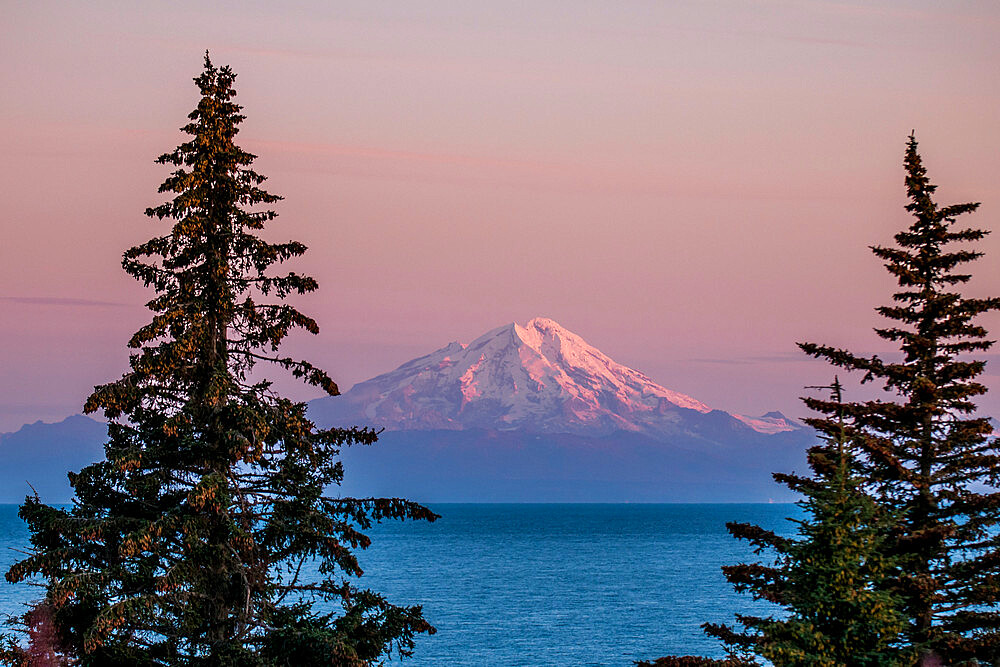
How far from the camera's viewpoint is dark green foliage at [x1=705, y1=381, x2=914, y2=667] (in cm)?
2439

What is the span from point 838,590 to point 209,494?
12.3 m

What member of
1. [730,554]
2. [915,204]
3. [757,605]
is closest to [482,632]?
[757,605]

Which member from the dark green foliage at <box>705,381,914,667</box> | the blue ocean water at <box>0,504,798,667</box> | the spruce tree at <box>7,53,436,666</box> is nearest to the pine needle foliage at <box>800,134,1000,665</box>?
the dark green foliage at <box>705,381,914,667</box>

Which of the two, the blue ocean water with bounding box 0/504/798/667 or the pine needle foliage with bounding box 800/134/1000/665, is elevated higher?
the pine needle foliage with bounding box 800/134/1000/665

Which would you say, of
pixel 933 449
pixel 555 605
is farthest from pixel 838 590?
pixel 555 605

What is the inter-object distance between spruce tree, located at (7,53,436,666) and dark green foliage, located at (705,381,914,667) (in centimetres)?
751

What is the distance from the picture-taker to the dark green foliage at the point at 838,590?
24.4 m

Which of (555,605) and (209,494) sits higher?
(209,494)

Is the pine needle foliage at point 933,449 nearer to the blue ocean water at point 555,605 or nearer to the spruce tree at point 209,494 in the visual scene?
the spruce tree at point 209,494

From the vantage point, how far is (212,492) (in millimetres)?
22688

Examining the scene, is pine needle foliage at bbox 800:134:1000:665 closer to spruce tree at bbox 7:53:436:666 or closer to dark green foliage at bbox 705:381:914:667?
dark green foliage at bbox 705:381:914:667

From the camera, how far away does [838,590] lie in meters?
24.6

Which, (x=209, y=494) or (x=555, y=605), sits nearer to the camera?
(x=209, y=494)

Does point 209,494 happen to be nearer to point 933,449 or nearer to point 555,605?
point 933,449
